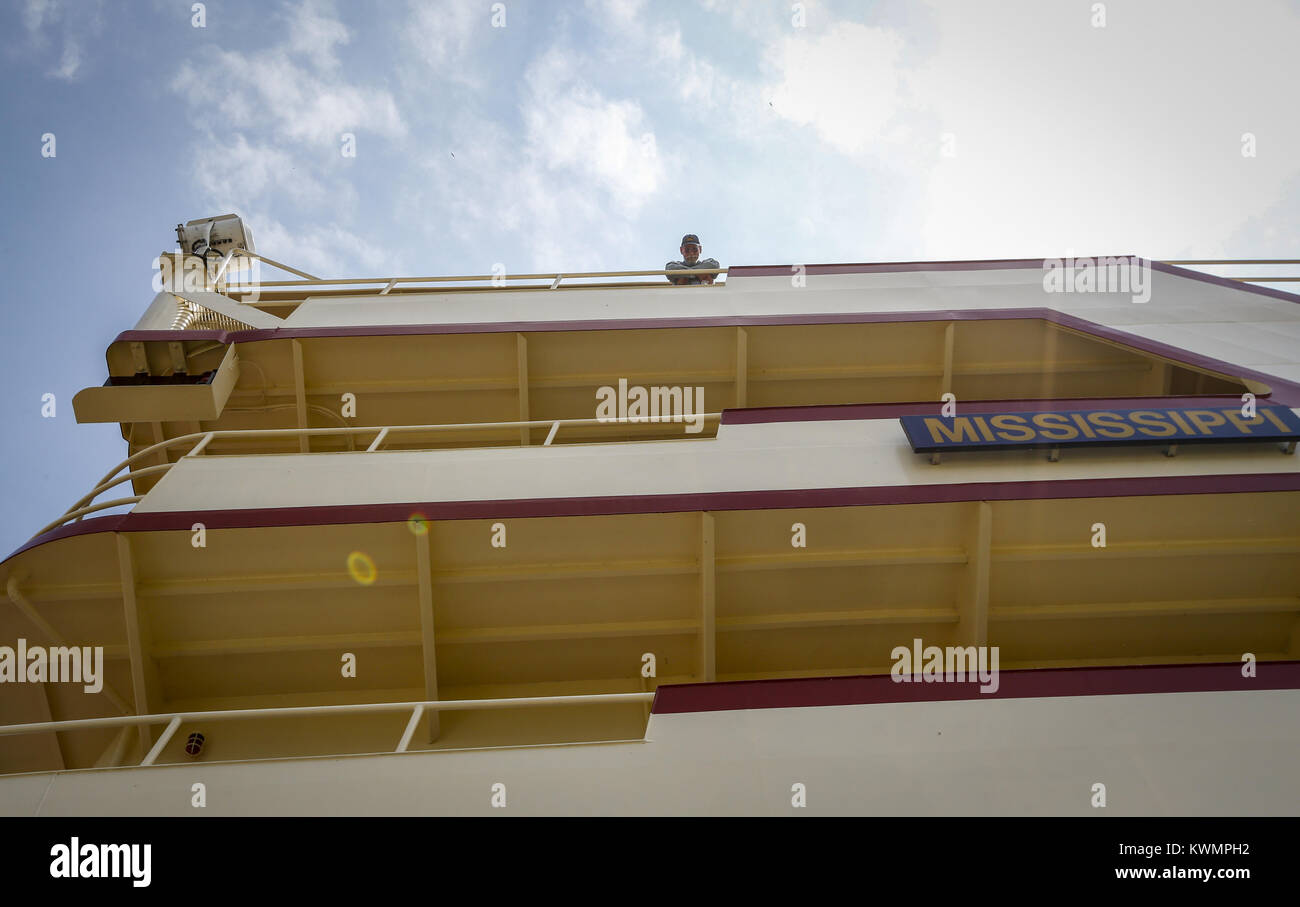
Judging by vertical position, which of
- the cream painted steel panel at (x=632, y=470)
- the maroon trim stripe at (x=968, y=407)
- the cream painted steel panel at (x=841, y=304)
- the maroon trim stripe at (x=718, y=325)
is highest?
the cream painted steel panel at (x=841, y=304)

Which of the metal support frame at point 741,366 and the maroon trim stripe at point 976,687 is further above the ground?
A: the metal support frame at point 741,366

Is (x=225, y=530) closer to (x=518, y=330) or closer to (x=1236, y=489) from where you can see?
(x=518, y=330)

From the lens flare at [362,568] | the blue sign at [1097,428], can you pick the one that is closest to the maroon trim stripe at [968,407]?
the blue sign at [1097,428]

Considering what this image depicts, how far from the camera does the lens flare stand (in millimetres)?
7223

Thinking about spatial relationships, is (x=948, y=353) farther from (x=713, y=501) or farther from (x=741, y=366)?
(x=713, y=501)

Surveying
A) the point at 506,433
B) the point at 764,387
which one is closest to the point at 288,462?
the point at 506,433

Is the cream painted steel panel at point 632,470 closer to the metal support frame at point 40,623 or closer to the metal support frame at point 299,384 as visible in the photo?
the metal support frame at point 40,623

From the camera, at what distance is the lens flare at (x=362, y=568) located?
7223 millimetres

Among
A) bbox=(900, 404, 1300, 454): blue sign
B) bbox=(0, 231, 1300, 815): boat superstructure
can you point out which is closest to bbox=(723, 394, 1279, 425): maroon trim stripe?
bbox=(0, 231, 1300, 815): boat superstructure

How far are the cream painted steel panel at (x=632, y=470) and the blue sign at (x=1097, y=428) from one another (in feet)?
Answer: 0.51

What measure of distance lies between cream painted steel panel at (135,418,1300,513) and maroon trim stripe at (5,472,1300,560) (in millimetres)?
127

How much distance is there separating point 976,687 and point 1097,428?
3521 mm

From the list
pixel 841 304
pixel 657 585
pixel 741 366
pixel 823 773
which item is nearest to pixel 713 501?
pixel 657 585
